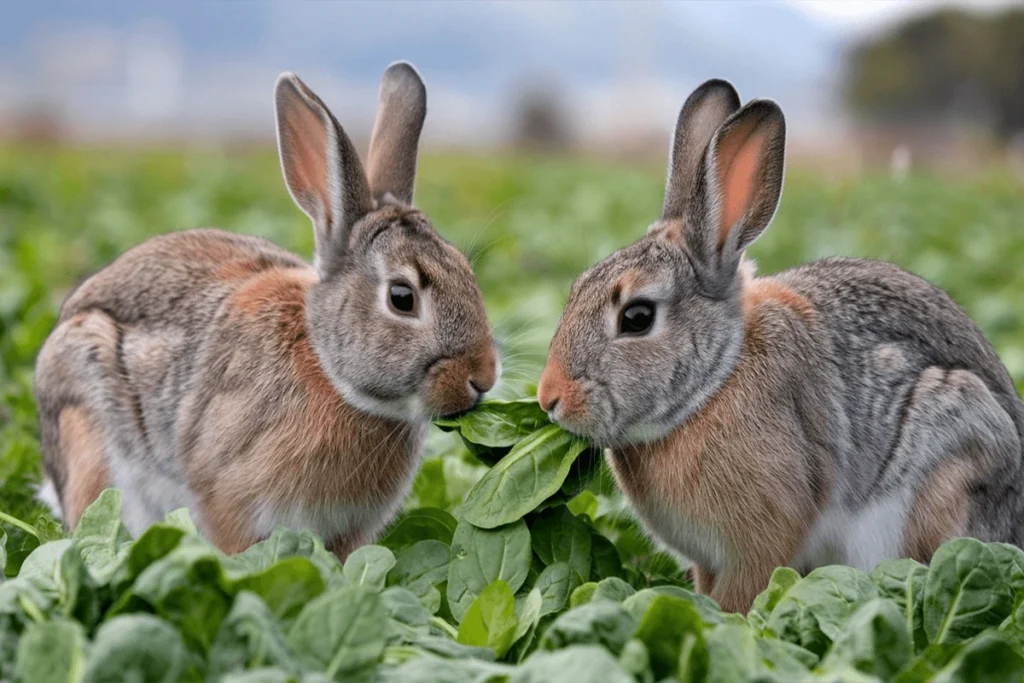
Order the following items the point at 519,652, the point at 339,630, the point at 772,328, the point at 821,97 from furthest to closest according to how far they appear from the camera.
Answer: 1. the point at 821,97
2. the point at 772,328
3. the point at 519,652
4. the point at 339,630

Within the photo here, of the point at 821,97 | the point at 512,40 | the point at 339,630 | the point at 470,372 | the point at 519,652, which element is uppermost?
the point at 512,40

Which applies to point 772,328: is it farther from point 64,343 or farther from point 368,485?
point 64,343

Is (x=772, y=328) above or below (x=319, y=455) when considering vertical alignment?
above

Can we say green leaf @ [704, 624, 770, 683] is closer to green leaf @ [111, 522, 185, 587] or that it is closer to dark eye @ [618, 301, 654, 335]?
green leaf @ [111, 522, 185, 587]

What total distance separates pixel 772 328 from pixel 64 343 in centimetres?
266

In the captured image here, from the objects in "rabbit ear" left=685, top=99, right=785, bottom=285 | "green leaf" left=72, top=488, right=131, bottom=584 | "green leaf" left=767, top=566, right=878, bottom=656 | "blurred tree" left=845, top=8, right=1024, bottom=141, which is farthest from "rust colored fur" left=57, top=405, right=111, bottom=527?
→ "blurred tree" left=845, top=8, right=1024, bottom=141

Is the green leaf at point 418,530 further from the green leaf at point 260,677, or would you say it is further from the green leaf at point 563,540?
the green leaf at point 260,677

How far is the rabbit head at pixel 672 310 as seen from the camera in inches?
162

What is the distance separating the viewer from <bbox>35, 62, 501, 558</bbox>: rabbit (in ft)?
14.1

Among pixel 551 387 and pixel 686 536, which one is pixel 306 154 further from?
pixel 686 536

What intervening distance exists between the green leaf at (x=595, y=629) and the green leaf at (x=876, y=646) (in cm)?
49

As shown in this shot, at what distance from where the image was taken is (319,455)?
4430mm

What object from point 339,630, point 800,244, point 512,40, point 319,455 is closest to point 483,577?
point 319,455

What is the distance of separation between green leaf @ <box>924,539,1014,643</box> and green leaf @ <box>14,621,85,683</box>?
2262 millimetres
